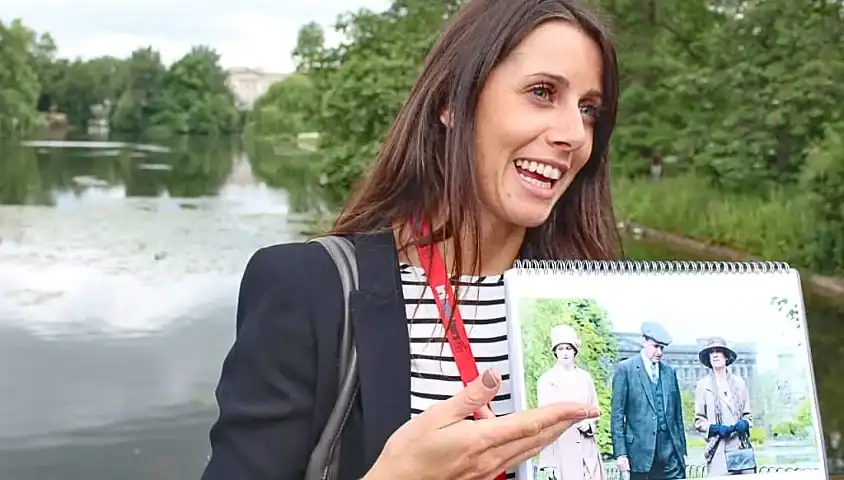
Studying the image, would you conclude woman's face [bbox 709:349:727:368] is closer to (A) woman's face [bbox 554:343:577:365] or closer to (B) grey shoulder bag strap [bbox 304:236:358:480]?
(A) woman's face [bbox 554:343:577:365]

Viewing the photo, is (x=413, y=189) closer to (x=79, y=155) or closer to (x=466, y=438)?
(x=466, y=438)

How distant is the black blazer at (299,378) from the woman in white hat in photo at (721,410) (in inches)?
10.4

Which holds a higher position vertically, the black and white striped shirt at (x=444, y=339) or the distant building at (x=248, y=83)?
the distant building at (x=248, y=83)

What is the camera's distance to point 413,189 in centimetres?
99

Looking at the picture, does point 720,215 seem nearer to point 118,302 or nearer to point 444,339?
point 118,302

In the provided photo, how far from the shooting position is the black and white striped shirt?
35.2 inches

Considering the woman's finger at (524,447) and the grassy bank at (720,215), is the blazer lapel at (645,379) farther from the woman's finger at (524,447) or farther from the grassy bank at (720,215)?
the grassy bank at (720,215)

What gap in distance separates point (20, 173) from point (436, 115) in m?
14.9

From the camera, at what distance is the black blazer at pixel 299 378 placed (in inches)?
33.4

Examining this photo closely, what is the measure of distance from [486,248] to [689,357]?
0.79 ft

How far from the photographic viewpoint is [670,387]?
84cm

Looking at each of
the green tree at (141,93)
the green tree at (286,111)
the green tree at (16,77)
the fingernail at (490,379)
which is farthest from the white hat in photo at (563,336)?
the green tree at (141,93)

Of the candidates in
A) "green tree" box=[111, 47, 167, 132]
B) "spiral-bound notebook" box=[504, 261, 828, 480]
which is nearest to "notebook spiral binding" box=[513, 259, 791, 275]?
"spiral-bound notebook" box=[504, 261, 828, 480]

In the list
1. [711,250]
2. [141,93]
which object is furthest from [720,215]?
[141,93]
